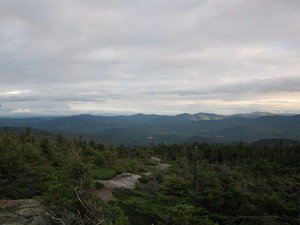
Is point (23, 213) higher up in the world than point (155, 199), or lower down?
higher up

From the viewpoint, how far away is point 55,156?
26.5 m

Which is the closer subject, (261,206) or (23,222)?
(23,222)

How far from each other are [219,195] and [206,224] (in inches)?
98.3

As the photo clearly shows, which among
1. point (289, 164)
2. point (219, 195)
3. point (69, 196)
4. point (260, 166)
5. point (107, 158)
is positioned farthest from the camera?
point (289, 164)

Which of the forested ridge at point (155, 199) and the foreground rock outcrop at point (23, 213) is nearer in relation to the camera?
the forested ridge at point (155, 199)

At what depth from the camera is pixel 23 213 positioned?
8664 mm

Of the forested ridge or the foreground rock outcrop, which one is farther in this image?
the foreground rock outcrop

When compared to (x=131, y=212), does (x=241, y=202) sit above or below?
above

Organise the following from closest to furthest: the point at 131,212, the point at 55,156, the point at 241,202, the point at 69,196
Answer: the point at 69,196 < the point at 241,202 < the point at 131,212 < the point at 55,156

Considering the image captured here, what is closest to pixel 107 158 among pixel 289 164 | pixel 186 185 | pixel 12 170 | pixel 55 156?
pixel 55 156

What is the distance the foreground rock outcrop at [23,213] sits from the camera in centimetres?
780

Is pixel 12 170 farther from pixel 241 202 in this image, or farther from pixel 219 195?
pixel 241 202

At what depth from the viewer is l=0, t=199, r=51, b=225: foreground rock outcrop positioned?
7797 millimetres

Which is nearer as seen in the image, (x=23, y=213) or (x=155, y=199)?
(x=23, y=213)
